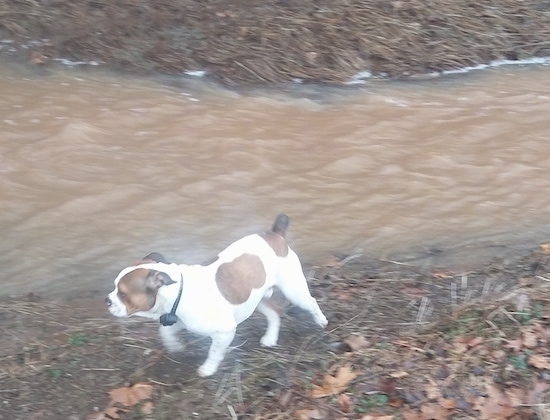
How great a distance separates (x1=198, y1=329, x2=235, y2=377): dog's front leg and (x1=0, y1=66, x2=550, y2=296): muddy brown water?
1.80m

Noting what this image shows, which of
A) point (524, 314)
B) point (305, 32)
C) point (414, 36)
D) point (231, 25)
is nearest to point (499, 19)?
point (414, 36)

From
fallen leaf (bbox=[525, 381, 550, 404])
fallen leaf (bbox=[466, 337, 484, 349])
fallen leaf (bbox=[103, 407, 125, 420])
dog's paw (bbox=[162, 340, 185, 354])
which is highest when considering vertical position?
fallen leaf (bbox=[466, 337, 484, 349])

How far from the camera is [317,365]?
4.76 m

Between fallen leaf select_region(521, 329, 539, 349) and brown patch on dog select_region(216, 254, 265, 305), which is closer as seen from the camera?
brown patch on dog select_region(216, 254, 265, 305)

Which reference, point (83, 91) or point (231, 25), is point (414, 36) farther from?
point (83, 91)

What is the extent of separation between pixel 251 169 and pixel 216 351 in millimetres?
3960

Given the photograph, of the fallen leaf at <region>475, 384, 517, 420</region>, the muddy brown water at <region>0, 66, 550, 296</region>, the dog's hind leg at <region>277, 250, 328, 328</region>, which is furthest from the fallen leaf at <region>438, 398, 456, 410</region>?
the muddy brown water at <region>0, 66, 550, 296</region>

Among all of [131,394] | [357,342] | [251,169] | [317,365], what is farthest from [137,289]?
[251,169]

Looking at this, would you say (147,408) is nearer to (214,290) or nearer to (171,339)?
(171,339)

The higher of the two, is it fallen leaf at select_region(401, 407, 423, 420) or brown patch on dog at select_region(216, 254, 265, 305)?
brown patch on dog at select_region(216, 254, 265, 305)

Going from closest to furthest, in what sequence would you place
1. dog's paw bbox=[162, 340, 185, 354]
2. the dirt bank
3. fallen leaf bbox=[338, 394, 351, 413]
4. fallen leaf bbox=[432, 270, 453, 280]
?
fallen leaf bbox=[338, 394, 351, 413] < dog's paw bbox=[162, 340, 185, 354] < fallen leaf bbox=[432, 270, 453, 280] < the dirt bank

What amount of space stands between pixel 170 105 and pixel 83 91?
4.33 feet

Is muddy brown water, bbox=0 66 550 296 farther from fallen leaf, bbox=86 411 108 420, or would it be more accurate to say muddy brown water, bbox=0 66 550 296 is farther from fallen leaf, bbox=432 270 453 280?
fallen leaf, bbox=86 411 108 420

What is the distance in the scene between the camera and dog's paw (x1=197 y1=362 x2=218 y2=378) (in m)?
4.62
